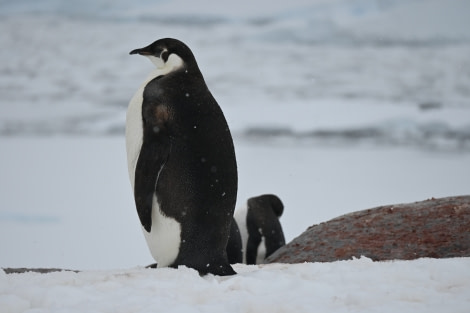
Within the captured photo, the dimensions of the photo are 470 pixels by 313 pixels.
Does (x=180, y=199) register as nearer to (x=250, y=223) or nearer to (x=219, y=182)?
(x=219, y=182)

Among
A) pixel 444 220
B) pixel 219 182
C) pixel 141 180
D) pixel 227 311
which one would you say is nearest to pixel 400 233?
pixel 444 220

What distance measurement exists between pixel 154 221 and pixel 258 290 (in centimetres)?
115

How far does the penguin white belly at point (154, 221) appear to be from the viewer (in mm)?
4516

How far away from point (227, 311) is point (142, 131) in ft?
5.18

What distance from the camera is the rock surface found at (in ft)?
19.6

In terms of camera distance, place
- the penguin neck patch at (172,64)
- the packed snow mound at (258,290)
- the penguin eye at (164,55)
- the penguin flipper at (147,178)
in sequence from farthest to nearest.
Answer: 1. the penguin eye at (164,55)
2. the penguin neck patch at (172,64)
3. the penguin flipper at (147,178)
4. the packed snow mound at (258,290)

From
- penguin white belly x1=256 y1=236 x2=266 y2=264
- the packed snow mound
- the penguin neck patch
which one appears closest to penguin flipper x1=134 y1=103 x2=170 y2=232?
the penguin neck patch

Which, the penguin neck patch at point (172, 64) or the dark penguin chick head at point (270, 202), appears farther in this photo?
the dark penguin chick head at point (270, 202)

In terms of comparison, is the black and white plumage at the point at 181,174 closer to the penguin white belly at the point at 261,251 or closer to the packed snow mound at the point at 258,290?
the packed snow mound at the point at 258,290

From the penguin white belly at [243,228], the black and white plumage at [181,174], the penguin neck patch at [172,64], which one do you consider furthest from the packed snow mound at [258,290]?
the penguin white belly at [243,228]

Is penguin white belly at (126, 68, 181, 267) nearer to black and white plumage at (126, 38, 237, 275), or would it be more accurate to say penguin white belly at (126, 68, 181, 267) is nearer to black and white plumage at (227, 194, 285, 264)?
black and white plumage at (126, 38, 237, 275)

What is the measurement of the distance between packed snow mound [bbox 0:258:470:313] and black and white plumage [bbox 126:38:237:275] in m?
0.37

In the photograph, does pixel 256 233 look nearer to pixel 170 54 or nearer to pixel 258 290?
pixel 170 54

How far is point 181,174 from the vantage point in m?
4.48
